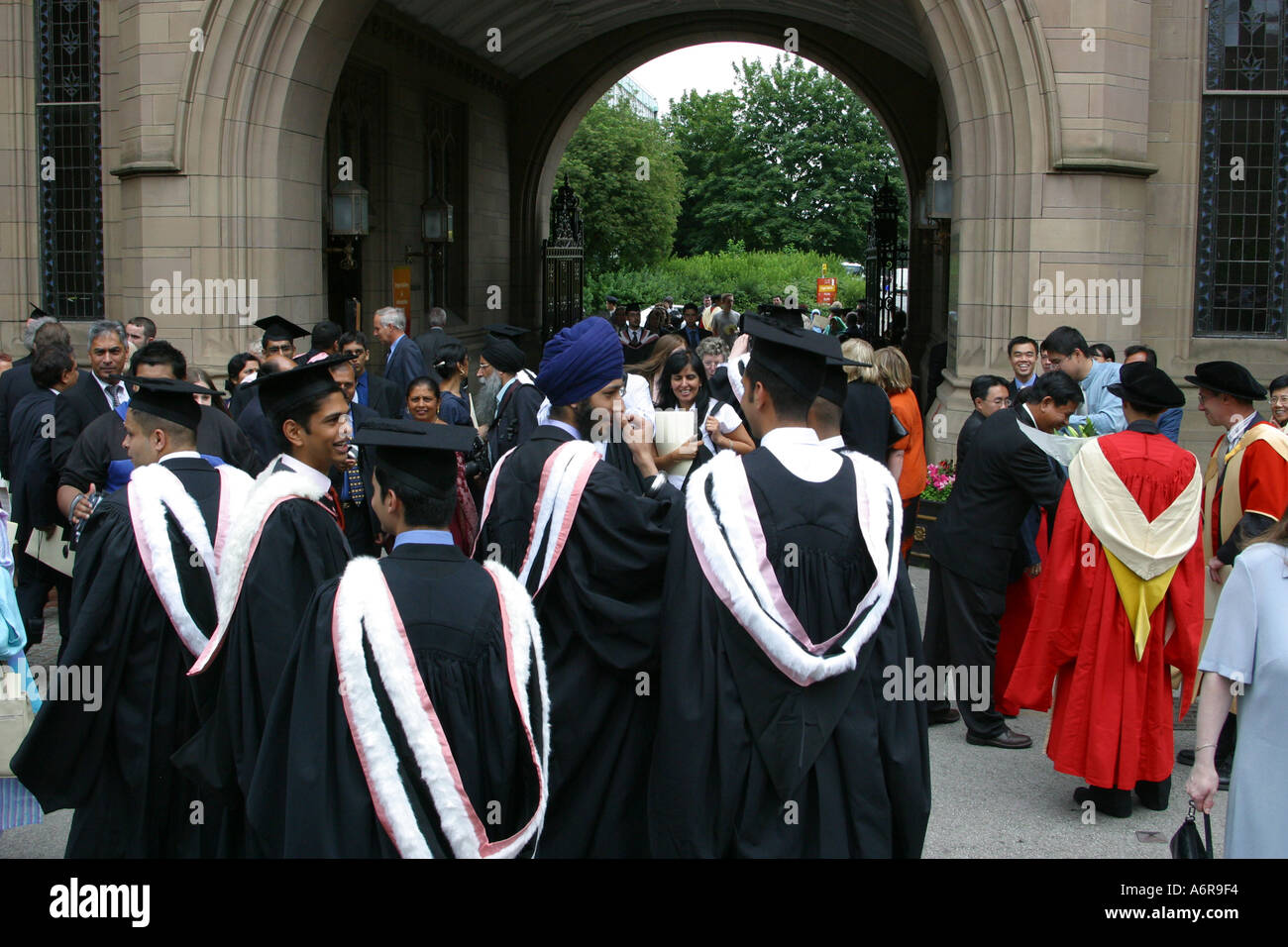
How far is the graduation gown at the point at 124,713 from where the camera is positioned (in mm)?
3848

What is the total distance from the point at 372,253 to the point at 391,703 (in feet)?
45.9

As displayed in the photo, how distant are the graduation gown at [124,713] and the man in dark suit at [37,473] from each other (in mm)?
3467

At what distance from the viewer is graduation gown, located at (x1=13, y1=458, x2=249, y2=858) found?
3848 millimetres

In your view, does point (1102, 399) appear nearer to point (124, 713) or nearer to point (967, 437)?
point (967, 437)

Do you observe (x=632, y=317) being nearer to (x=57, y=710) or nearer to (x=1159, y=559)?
(x=1159, y=559)

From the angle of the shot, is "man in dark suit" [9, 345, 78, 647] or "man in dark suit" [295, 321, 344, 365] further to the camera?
"man in dark suit" [295, 321, 344, 365]

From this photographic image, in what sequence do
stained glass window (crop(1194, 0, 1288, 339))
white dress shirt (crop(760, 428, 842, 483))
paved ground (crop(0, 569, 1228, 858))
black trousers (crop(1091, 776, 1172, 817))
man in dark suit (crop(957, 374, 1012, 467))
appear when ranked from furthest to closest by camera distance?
stained glass window (crop(1194, 0, 1288, 339)) < man in dark suit (crop(957, 374, 1012, 467)) < black trousers (crop(1091, 776, 1172, 817)) < paved ground (crop(0, 569, 1228, 858)) < white dress shirt (crop(760, 428, 842, 483))

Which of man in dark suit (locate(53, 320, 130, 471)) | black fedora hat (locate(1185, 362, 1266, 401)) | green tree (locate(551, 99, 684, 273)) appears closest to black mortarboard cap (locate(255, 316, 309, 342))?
man in dark suit (locate(53, 320, 130, 471))

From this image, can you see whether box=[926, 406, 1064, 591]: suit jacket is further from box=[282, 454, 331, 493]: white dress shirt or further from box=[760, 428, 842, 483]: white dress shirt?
box=[282, 454, 331, 493]: white dress shirt

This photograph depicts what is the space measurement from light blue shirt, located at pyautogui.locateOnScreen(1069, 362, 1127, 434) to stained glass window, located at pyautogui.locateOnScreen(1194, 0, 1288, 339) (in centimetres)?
286

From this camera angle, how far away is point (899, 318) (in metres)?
21.5

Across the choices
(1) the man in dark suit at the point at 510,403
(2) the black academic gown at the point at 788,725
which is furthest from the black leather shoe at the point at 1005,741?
(2) the black academic gown at the point at 788,725

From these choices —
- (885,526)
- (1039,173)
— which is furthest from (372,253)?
(885,526)

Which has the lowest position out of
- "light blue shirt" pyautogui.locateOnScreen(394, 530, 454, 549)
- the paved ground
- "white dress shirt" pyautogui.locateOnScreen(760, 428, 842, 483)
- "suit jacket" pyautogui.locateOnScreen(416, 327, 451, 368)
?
the paved ground
